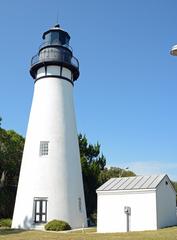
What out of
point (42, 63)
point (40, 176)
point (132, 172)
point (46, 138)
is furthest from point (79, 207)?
point (132, 172)

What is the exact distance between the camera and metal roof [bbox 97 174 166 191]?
803 inches

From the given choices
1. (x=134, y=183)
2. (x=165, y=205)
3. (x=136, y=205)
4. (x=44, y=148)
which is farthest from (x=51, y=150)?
(x=165, y=205)

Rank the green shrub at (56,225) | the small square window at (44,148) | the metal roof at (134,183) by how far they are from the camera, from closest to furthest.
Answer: the metal roof at (134,183), the green shrub at (56,225), the small square window at (44,148)

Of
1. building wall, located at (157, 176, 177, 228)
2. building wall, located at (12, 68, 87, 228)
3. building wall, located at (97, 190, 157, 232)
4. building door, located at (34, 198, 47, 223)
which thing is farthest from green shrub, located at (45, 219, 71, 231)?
building wall, located at (157, 176, 177, 228)

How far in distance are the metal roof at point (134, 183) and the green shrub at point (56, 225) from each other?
368cm

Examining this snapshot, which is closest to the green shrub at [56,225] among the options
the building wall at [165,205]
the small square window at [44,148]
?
the small square window at [44,148]

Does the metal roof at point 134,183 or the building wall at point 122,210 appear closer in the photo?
the building wall at point 122,210

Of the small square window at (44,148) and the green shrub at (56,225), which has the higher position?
the small square window at (44,148)

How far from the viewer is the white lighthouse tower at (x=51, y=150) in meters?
24.1

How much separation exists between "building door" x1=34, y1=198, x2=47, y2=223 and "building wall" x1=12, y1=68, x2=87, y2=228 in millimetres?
232

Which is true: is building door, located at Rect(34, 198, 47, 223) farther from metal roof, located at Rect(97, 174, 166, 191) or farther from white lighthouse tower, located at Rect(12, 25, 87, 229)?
metal roof, located at Rect(97, 174, 166, 191)

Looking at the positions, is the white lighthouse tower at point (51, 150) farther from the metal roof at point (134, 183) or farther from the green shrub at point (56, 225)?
the metal roof at point (134, 183)

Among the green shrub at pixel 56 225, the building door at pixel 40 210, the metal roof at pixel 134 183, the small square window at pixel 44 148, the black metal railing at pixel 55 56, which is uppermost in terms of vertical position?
the black metal railing at pixel 55 56

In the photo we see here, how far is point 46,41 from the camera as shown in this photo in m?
28.3
